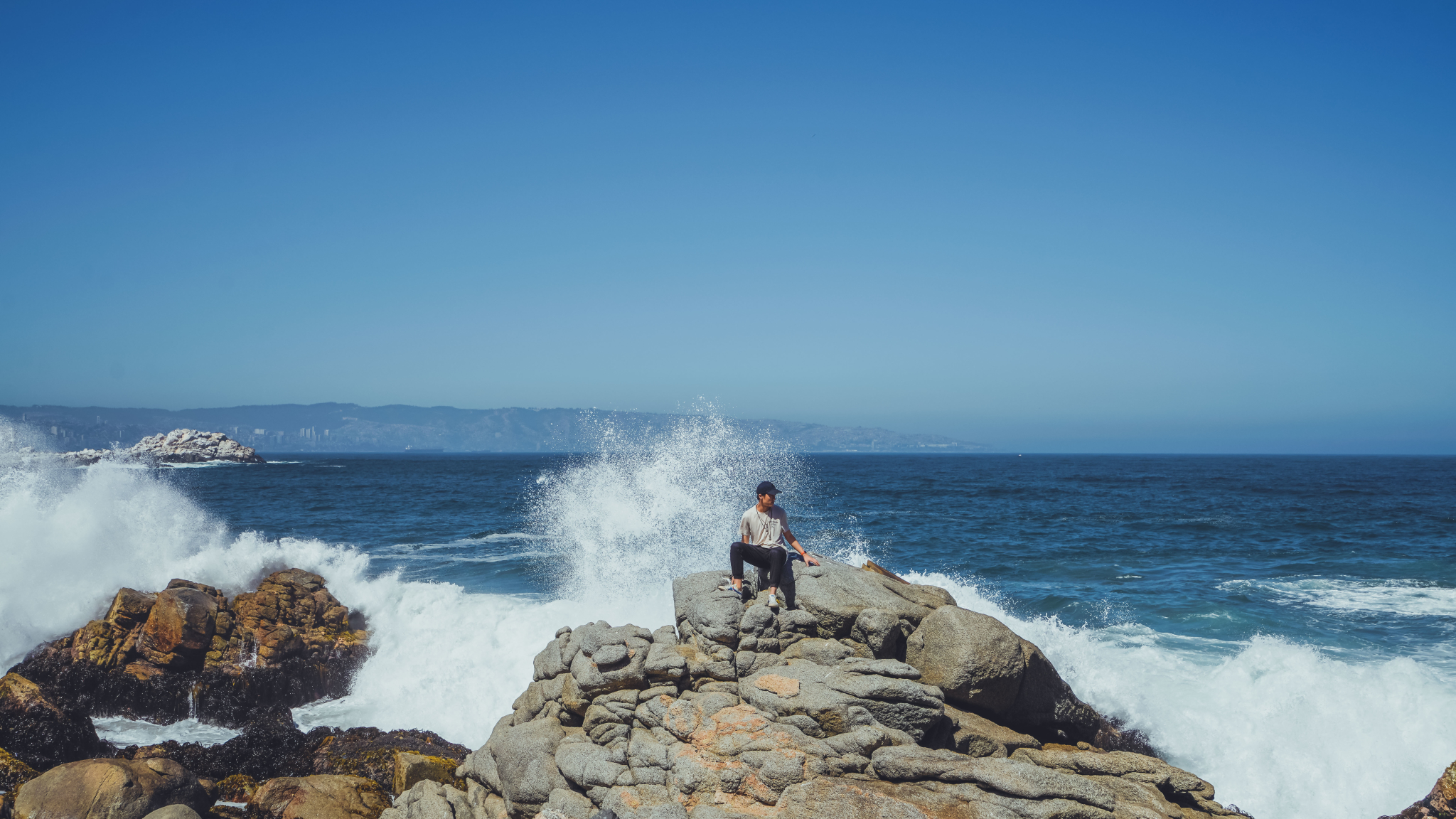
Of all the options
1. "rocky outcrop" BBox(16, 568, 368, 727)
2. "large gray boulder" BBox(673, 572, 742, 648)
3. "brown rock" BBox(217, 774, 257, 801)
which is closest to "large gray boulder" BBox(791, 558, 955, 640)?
"large gray boulder" BBox(673, 572, 742, 648)

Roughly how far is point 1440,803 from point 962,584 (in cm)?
1536

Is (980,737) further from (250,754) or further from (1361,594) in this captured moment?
(1361,594)

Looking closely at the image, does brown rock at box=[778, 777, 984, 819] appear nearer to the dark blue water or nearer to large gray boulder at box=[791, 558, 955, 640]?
large gray boulder at box=[791, 558, 955, 640]

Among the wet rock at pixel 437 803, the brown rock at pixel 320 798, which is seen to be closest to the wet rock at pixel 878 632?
the wet rock at pixel 437 803

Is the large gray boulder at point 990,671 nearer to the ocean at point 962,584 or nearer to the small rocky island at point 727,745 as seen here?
the small rocky island at point 727,745

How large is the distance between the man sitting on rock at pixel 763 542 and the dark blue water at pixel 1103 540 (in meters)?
12.7

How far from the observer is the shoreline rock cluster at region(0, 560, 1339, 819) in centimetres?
793

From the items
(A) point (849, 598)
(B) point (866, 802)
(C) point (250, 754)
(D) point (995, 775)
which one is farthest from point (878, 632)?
(C) point (250, 754)

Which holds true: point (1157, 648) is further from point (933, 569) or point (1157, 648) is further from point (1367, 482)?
point (1367, 482)

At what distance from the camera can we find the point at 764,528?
1096cm

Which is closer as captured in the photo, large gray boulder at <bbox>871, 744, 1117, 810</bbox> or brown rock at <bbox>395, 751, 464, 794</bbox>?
large gray boulder at <bbox>871, 744, 1117, 810</bbox>

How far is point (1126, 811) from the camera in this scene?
7723 mm

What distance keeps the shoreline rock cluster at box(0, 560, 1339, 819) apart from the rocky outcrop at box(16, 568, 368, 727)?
177 cm

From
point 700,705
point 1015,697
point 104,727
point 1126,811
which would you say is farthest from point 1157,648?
point 104,727
